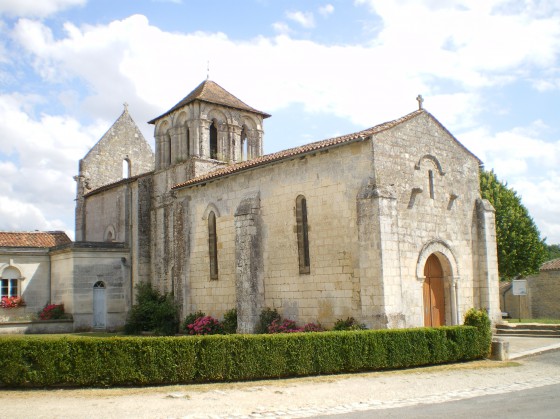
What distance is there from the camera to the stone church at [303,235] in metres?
16.4

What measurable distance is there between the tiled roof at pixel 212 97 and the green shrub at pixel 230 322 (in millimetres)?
10771

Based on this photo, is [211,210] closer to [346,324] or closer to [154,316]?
[154,316]

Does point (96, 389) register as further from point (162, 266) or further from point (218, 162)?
point (218, 162)

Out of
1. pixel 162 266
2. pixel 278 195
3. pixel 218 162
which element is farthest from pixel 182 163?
pixel 278 195

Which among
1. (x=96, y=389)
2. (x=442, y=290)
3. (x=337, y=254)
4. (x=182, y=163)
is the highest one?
(x=182, y=163)

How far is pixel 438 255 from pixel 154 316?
12.2m

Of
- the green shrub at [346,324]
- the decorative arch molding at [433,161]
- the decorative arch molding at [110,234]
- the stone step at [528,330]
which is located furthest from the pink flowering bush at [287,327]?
the decorative arch molding at [110,234]

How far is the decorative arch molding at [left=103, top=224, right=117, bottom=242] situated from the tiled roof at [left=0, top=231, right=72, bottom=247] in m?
1.81

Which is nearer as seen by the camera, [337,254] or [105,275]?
[337,254]

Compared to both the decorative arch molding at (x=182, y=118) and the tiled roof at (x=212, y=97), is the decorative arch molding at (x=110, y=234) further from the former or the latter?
the decorative arch molding at (x=182, y=118)

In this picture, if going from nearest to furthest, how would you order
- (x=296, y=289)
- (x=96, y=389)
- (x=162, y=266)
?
(x=96, y=389)
(x=296, y=289)
(x=162, y=266)

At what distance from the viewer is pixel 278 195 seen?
19109mm

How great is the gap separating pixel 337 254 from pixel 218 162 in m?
10.9

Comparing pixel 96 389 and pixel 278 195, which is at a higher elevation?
pixel 278 195
